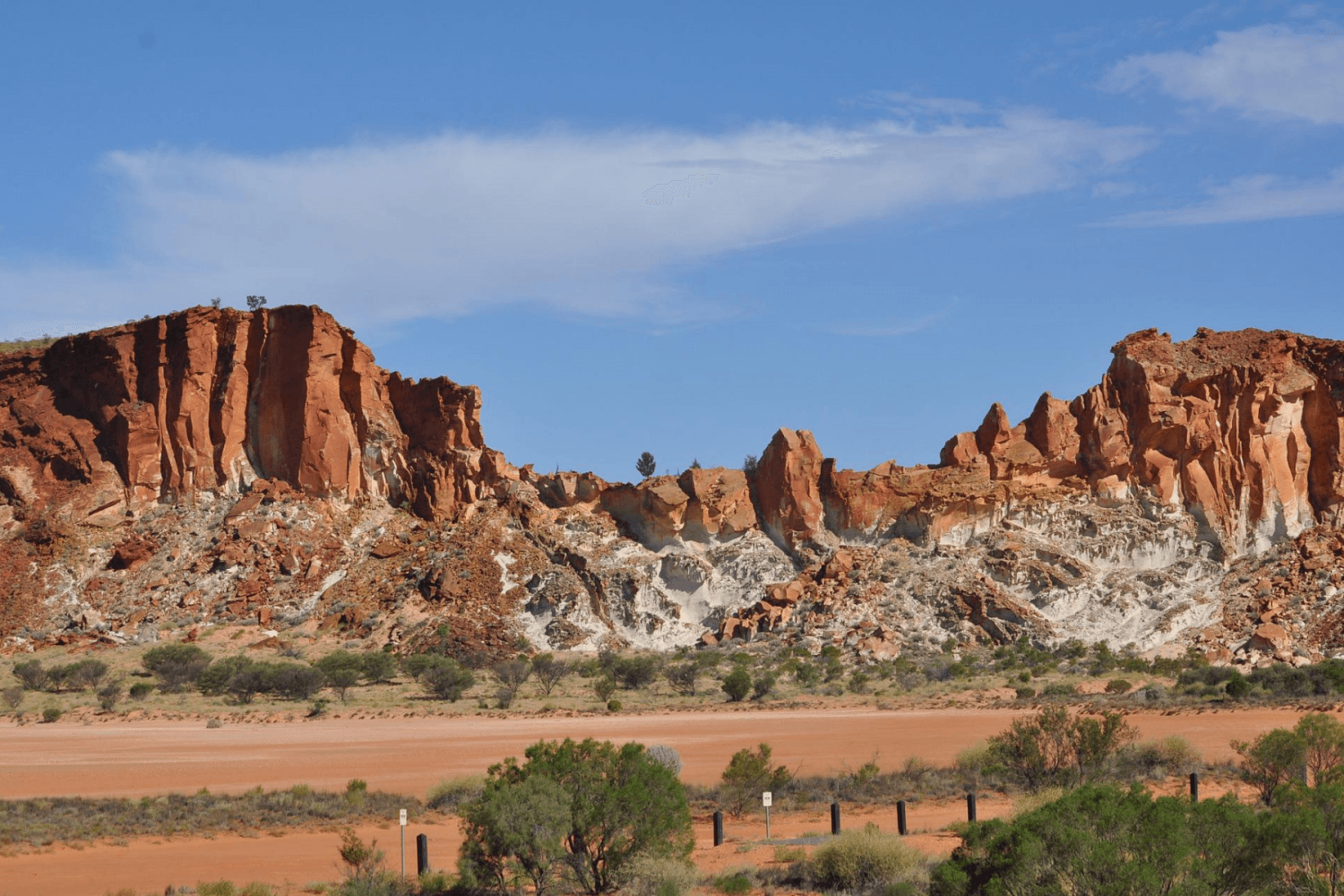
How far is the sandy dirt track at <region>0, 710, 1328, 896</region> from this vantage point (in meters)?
18.8

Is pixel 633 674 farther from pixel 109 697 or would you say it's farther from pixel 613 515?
pixel 109 697

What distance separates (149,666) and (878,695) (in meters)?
28.0

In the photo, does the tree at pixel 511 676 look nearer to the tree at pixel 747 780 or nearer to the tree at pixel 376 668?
the tree at pixel 376 668

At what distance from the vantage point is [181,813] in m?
23.4

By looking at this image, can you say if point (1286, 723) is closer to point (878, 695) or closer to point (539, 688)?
point (878, 695)

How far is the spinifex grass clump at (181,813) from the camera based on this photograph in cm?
2155

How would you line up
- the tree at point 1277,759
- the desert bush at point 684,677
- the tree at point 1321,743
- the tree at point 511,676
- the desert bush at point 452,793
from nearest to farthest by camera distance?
1. the tree at point 1277,759
2. the tree at point 1321,743
3. the desert bush at point 452,793
4. the desert bush at point 684,677
5. the tree at point 511,676

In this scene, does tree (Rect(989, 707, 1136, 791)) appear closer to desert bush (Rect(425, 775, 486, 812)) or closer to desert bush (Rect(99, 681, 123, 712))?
desert bush (Rect(425, 775, 486, 812))

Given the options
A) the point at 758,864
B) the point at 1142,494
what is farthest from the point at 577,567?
the point at 758,864

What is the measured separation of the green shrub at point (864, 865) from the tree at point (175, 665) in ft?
131

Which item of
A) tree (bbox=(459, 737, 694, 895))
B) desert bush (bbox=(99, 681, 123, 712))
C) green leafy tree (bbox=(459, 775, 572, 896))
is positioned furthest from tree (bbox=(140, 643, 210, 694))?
green leafy tree (bbox=(459, 775, 572, 896))

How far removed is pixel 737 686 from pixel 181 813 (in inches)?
1008

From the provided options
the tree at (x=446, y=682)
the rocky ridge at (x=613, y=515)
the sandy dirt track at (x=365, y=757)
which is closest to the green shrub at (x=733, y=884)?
the sandy dirt track at (x=365, y=757)

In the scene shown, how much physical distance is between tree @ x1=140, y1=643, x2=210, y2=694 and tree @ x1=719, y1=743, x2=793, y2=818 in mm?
32737
